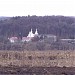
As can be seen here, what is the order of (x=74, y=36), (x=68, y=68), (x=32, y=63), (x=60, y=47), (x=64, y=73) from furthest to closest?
(x=74, y=36) < (x=60, y=47) < (x=32, y=63) < (x=68, y=68) < (x=64, y=73)

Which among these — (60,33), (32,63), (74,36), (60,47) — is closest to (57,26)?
(60,33)

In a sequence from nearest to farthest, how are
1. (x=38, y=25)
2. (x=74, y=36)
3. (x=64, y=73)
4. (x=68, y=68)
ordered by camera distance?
1. (x=64, y=73)
2. (x=68, y=68)
3. (x=74, y=36)
4. (x=38, y=25)

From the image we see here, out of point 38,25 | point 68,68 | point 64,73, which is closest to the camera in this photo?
point 64,73

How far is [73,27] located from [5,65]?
49.0 meters

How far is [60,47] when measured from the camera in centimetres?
4541

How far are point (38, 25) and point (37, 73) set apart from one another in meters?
54.7

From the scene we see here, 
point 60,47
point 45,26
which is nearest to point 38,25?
point 45,26

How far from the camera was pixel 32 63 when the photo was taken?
24.6 metres

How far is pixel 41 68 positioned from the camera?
871 inches

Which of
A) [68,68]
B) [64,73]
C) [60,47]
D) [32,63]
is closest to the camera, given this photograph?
[64,73]

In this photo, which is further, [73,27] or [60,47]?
[73,27]

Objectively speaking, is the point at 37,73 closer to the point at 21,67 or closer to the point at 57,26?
the point at 21,67

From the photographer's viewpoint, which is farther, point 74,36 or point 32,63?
point 74,36

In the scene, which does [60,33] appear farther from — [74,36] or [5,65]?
[5,65]
